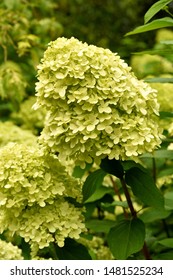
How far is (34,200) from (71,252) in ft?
0.93

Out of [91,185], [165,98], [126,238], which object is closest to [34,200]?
[91,185]

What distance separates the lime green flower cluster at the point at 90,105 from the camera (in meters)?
1.99

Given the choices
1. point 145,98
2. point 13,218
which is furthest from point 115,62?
point 13,218

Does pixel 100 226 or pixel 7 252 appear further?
pixel 100 226

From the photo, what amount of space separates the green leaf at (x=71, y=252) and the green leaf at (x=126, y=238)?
0.38ft

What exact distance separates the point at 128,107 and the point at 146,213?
0.78 metres

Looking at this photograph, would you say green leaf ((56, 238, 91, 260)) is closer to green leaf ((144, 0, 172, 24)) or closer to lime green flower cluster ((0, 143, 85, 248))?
lime green flower cluster ((0, 143, 85, 248))

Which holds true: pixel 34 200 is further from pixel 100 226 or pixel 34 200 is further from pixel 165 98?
pixel 165 98

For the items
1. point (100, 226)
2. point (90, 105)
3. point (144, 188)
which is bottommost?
point (100, 226)

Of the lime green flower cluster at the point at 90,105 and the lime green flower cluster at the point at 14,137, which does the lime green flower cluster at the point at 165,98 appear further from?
the lime green flower cluster at the point at 90,105

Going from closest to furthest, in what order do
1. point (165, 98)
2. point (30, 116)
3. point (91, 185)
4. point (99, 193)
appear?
point (91, 185), point (99, 193), point (165, 98), point (30, 116)

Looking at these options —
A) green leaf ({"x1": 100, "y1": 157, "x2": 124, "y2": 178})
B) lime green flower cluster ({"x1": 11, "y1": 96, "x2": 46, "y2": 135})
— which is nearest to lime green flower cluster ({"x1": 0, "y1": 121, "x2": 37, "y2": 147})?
lime green flower cluster ({"x1": 11, "y1": 96, "x2": 46, "y2": 135})

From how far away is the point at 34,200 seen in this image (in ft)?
6.84

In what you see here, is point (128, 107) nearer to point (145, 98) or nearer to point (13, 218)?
point (145, 98)
